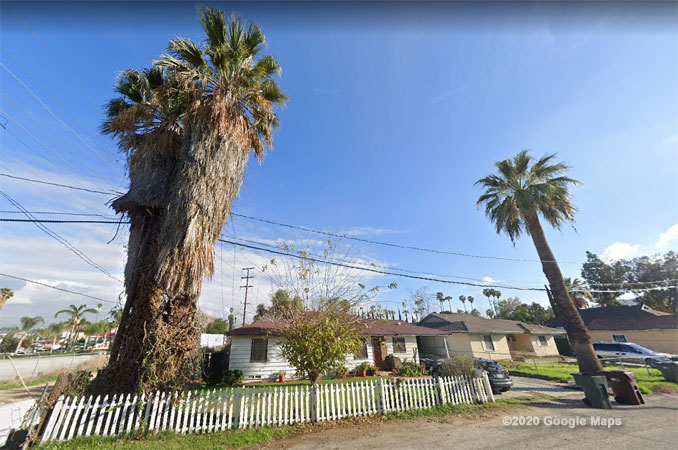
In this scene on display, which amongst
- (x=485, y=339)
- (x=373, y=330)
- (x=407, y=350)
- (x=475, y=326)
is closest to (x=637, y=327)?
(x=485, y=339)

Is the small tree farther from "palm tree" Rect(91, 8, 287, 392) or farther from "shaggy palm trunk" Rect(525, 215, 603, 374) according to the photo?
"shaggy palm trunk" Rect(525, 215, 603, 374)

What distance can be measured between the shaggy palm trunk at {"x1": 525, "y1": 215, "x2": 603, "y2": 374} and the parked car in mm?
9967

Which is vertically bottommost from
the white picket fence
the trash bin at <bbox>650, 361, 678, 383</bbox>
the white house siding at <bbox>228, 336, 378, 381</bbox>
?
the trash bin at <bbox>650, 361, 678, 383</bbox>

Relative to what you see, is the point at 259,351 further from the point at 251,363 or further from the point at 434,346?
the point at 434,346

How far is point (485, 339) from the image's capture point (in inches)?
986

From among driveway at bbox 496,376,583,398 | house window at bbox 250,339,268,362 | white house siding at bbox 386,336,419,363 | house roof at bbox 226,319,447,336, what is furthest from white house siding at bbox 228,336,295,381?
driveway at bbox 496,376,583,398

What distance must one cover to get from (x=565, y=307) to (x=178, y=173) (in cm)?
1848

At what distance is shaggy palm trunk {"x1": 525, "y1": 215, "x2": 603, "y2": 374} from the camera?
12.4 meters

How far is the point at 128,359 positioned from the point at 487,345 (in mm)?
28055

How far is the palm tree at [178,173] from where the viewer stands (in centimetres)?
668

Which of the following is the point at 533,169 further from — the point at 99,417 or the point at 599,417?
the point at 99,417

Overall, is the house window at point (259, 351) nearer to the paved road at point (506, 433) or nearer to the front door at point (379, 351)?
the front door at point (379, 351)

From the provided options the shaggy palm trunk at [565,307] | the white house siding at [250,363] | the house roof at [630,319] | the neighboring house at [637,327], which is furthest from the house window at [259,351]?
the neighboring house at [637,327]

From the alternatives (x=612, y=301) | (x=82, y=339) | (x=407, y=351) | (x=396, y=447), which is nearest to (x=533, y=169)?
(x=407, y=351)
